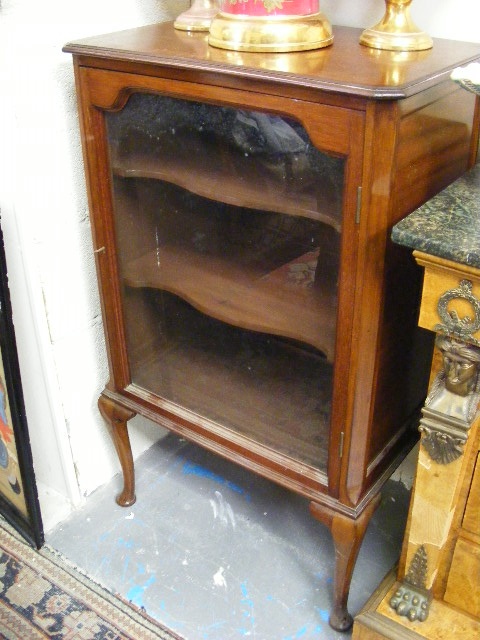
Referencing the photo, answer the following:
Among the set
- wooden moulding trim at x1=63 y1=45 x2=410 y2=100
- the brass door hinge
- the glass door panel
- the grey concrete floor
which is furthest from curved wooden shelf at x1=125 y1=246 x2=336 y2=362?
the grey concrete floor

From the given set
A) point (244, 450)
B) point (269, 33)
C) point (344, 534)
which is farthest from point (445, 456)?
point (269, 33)

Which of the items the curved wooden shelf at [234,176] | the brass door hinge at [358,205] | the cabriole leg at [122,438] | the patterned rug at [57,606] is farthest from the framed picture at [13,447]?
the brass door hinge at [358,205]

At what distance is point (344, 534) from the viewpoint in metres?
1.04

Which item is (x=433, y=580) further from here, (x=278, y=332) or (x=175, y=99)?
(x=175, y=99)

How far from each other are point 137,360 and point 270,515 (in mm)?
456

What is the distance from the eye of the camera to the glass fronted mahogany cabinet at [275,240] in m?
0.82

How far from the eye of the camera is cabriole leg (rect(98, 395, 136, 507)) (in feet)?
4.32

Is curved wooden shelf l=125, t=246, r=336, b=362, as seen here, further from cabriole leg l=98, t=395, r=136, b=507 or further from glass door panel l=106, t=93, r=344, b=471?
cabriole leg l=98, t=395, r=136, b=507

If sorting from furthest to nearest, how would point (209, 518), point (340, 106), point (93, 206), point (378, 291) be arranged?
point (209, 518), point (93, 206), point (378, 291), point (340, 106)

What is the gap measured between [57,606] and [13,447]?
1.01ft

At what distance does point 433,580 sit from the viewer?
3.34 feet

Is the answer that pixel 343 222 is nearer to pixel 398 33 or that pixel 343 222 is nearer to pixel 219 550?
pixel 398 33

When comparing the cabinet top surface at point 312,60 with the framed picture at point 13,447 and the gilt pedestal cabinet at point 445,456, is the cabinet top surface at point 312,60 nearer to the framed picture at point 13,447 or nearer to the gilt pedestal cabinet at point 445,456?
the gilt pedestal cabinet at point 445,456

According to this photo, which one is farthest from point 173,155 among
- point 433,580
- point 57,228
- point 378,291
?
point 433,580
